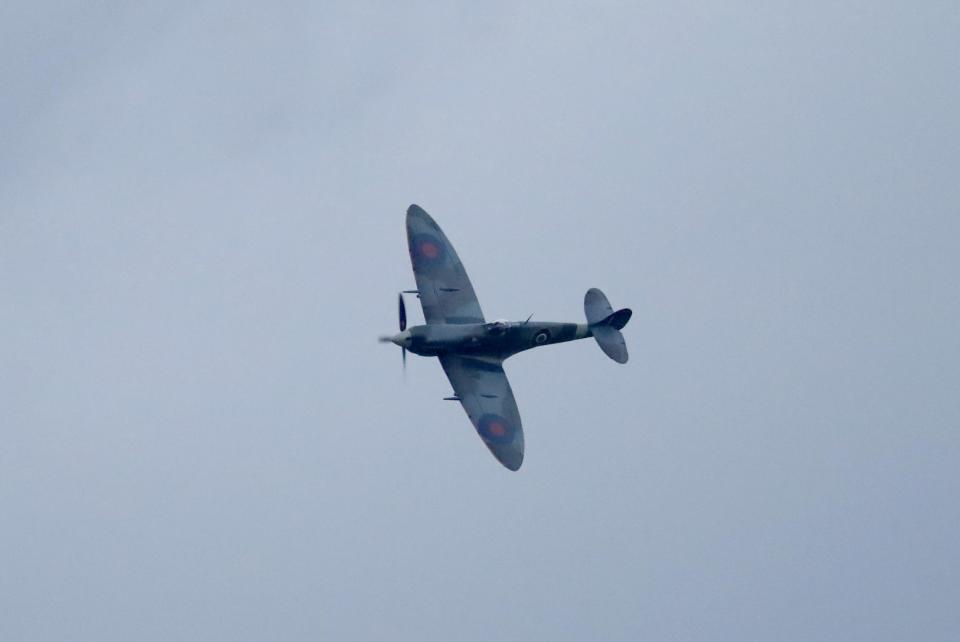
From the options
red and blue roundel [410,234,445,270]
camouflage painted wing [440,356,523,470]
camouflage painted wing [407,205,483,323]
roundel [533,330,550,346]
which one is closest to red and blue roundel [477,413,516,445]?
camouflage painted wing [440,356,523,470]

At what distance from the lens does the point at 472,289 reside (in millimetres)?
93500

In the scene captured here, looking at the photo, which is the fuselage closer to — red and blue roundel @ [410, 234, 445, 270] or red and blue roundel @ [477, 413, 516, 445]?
red and blue roundel @ [477, 413, 516, 445]

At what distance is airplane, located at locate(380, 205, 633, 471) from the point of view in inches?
3511

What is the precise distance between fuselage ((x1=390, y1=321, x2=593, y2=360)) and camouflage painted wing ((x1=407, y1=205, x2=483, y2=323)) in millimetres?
1680

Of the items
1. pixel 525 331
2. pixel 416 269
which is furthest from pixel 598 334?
pixel 416 269

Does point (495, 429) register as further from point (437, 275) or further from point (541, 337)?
point (437, 275)

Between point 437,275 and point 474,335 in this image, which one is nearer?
point 474,335

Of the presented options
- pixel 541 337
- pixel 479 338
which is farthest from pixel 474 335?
pixel 541 337

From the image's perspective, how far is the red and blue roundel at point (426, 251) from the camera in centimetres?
9294

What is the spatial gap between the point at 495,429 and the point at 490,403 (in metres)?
1.64

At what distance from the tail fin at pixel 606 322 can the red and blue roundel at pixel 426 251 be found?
848cm

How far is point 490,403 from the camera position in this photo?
89.9 m

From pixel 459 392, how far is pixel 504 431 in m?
3.21

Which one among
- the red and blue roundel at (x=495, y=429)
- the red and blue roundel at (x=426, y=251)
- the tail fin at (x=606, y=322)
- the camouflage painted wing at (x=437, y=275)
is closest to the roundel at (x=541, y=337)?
the tail fin at (x=606, y=322)
